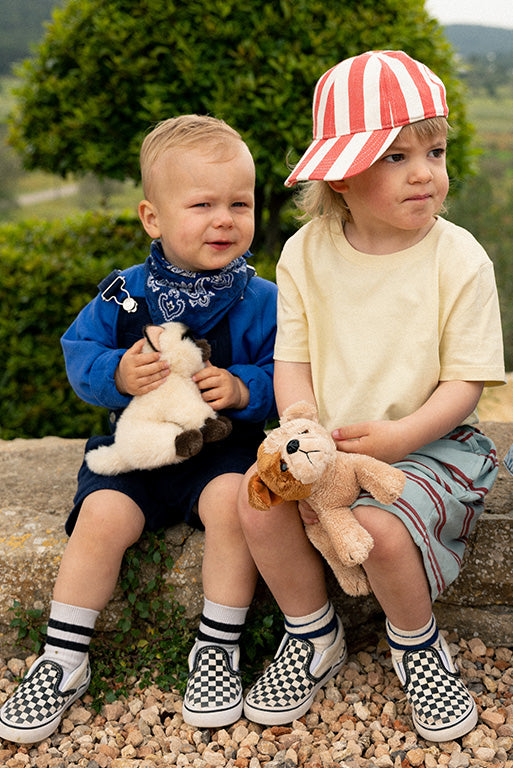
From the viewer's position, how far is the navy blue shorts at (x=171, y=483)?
220cm

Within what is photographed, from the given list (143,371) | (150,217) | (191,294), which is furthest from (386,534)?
(150,217)

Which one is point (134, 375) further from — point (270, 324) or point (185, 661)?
point (185, 661)

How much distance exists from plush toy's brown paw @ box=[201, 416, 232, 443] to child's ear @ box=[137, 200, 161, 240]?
1.91 feet

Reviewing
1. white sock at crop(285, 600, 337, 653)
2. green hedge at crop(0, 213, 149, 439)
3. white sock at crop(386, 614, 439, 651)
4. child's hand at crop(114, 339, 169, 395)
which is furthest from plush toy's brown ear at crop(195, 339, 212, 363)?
green hedge at crop(0, 213, 149, 439)

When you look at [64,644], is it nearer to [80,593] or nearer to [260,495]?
[80,593]

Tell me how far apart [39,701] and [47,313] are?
2.39 meters

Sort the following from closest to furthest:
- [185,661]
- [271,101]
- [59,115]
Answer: [185,661], [271,101], [59,115]

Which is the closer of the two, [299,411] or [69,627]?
[299,411]

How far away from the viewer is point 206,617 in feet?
7.02

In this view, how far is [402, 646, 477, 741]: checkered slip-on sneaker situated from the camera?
1891 millimetres

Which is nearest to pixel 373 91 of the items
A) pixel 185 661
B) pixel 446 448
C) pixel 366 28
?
pixel 446 448

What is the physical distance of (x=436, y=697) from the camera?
6.36ft

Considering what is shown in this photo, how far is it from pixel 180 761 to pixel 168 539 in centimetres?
62

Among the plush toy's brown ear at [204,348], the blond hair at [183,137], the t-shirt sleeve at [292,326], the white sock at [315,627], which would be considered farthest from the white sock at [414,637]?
the blond hair at [183,137]
